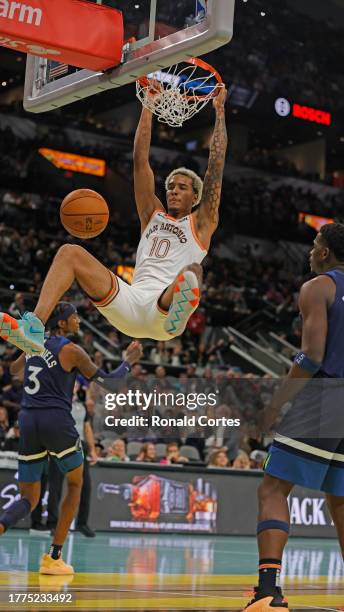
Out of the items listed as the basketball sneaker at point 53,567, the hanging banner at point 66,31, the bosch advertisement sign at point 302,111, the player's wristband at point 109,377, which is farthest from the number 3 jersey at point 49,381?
the bosch advertisement sign at point 302,111

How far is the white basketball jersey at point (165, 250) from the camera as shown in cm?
726

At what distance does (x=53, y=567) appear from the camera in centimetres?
862

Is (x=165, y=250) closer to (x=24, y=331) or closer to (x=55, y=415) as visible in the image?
(x=24, y=331)

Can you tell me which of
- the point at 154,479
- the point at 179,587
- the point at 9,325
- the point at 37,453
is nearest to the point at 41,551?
the point at 37,453

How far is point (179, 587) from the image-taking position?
8086mm

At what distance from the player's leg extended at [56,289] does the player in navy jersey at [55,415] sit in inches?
86.7

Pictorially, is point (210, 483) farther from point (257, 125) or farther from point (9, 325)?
point (257, 125)

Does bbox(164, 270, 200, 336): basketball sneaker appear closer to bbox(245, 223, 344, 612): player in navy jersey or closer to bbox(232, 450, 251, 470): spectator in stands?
bbox(245, 223, 344, 612): player in navy jersey

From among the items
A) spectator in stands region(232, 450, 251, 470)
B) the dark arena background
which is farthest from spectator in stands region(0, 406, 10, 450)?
spectator in stands region(232, 450, 251, 470)

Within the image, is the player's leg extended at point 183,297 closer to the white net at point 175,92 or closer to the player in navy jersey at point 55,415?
the white net at point 175,92

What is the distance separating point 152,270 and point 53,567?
10.3 ft

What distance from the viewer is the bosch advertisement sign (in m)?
27.5

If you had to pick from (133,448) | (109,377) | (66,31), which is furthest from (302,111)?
(66,31)

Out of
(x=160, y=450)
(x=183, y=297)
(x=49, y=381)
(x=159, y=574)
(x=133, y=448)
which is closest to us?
(x=183, y=297)
